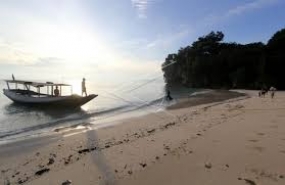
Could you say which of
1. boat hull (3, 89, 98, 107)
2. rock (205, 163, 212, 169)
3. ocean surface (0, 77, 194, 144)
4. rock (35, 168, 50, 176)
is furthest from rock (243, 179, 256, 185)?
boat hull (3, 89, 98, 107)

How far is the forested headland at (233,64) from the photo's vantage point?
6875cm

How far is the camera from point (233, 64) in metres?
81.4

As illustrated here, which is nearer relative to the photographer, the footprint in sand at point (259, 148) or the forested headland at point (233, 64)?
the footprint in sand at point (259, 148)

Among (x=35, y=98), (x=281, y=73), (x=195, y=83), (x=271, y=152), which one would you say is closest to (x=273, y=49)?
(x=281, y=73)

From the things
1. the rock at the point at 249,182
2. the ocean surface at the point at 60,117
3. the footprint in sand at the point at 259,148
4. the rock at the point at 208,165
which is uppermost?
the footprint in sand at the point at 259,148

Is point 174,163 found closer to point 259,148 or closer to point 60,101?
point 259,148

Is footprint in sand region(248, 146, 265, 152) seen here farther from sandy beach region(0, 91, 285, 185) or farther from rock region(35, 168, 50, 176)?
rock region(35, 168, 50, 176)

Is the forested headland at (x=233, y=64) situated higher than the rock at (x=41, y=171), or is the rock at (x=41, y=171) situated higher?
the forested headland at (x=233, y=64)

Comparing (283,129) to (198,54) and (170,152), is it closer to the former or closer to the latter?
(170,152)

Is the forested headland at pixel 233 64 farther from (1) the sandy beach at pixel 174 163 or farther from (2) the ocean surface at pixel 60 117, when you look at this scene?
(1) the sandy beach at pixel 174 163

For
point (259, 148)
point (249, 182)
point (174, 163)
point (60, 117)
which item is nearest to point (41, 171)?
point (174, 163)

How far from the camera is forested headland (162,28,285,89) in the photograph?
6875 cm

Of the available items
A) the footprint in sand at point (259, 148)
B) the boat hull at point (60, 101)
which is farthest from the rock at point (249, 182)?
the boat hull at point (60, 101)

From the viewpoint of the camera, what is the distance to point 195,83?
9806 cm
